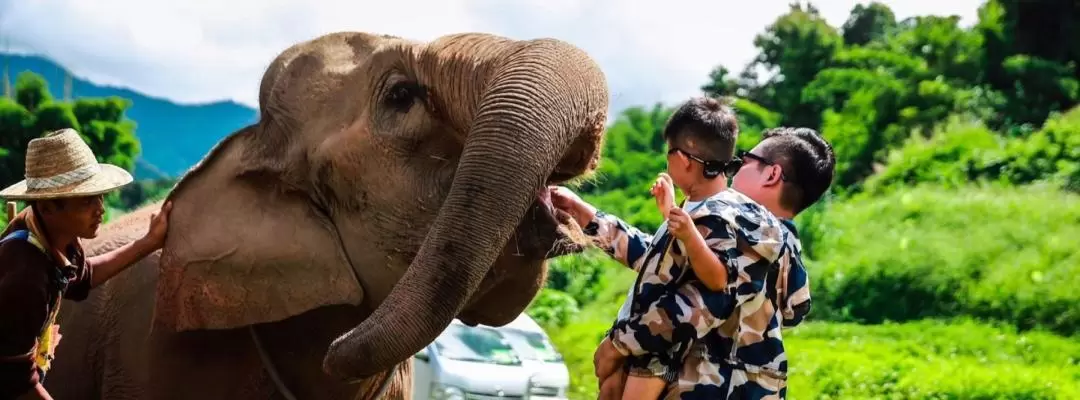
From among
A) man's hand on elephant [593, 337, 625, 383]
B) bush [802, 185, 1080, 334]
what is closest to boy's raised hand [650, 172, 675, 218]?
man's hand on elephant [593, 337, 625, 383]

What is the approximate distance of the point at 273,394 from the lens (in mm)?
4242

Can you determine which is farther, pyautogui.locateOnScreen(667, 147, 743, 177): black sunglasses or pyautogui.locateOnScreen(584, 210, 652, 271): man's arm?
pyautogui.locateOnScreen(584, 210, 652, 271): man's arm

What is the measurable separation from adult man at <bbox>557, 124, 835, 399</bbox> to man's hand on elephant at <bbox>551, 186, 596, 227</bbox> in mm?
491

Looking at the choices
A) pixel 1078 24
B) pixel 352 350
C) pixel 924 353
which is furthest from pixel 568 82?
pixel 1078 24

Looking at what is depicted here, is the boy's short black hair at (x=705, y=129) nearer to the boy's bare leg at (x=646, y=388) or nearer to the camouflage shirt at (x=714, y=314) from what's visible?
the camouflage shirt at (x=714, y=314)

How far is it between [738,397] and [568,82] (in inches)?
41.9

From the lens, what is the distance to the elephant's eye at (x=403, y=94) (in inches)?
150

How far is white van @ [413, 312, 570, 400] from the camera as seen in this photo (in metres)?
11.9

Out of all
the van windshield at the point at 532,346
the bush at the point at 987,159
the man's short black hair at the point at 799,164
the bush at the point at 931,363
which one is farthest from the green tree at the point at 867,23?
the man's short black hair at the point at 799,164

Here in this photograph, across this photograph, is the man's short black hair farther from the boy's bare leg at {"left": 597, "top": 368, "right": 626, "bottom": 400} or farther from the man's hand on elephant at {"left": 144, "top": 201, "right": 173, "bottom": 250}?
the man's hand on elephant at {"left": 144, "top": 201, "right": 173, "bottom": 250}

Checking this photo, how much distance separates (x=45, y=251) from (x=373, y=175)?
0.96 meters

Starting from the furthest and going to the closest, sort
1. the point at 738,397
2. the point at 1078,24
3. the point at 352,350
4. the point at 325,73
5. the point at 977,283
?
the point at 1078,24, the point at 977,283, the point at 325,73, the point at 738,397, the point at 352,350

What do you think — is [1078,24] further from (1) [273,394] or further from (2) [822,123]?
(1) [273,394]

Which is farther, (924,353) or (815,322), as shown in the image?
(815,322)
